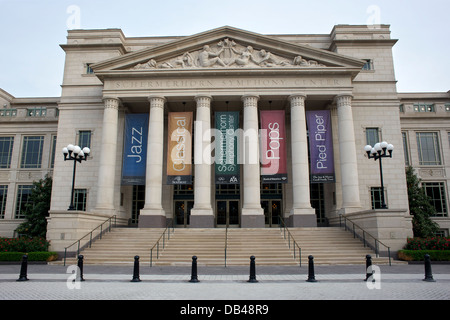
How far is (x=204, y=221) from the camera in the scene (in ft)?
92.7

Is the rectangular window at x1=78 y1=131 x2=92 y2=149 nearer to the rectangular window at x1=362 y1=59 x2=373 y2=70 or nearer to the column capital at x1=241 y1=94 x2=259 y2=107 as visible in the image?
the column capital at x1=241 y1=94 x2=259 y2=107

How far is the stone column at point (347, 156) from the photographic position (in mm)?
29016

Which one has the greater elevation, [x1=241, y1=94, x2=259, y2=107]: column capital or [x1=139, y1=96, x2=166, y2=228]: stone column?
[x1=241, y1=94, x2=259, y2=107]: column capital

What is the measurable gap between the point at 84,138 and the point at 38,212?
742 cm

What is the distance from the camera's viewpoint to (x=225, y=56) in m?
31.3

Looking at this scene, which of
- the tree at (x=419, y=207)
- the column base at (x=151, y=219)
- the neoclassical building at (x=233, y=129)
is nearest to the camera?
the column base at (x=151, y=219)

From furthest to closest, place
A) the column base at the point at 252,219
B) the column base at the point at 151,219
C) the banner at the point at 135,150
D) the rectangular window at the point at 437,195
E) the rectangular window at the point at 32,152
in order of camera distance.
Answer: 1. the rectangular window at the point at 32,152
2. the rectangular window at the point at 437,195
3. the banner at the point at 135,150
4. the column base at the point at 151,219
5. the column base at the point at 252,219

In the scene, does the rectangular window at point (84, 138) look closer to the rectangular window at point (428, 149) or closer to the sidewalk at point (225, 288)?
the sidewalk at point (225, 288)

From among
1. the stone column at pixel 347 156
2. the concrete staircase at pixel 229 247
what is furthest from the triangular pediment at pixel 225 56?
A: the concrete staircase at pixel 229 247

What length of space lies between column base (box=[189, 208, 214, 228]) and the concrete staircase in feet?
5.88

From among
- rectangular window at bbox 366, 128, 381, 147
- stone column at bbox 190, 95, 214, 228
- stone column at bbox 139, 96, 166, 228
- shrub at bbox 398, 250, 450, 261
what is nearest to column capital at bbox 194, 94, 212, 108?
stone column at bbox 190, 95, 214, 228

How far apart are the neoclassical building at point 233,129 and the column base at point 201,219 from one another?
83 millimetres

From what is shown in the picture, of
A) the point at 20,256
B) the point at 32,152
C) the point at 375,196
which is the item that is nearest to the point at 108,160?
the point at 20,256

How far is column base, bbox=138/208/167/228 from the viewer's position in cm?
2844
